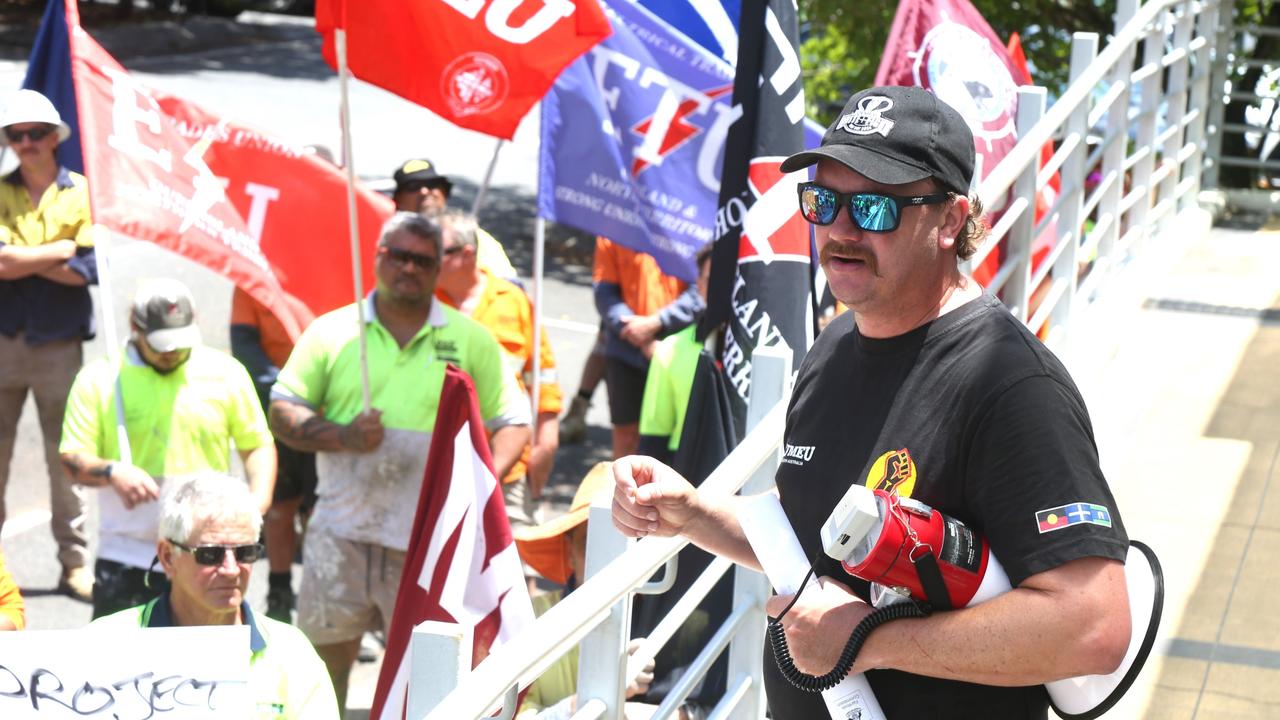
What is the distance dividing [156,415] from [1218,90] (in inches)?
251

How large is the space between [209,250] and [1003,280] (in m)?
3.08

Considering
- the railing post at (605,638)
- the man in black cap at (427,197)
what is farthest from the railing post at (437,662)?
the man in black cap at (427,197)

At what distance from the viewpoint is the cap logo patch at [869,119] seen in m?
2.50

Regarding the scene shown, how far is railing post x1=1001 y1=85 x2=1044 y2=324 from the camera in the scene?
531 centimetres

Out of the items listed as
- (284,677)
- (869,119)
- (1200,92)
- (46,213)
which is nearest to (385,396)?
(284,677)

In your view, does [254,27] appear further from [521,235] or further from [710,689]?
[710,689]

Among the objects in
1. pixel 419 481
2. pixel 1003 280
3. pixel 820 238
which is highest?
pixel 820 238

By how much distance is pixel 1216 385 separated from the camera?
6395 mm

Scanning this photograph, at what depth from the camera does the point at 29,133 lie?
22.8 ft

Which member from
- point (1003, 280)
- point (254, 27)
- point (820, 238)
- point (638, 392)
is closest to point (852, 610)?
point (820, 238)

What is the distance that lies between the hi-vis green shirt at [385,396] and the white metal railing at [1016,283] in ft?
6.45

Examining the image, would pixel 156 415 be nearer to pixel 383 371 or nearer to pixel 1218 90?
pixel 383 371

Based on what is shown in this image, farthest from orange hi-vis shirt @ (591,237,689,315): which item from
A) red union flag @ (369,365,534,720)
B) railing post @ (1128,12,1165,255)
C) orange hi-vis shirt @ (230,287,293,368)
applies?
red union flag @ (369,365,534,720)

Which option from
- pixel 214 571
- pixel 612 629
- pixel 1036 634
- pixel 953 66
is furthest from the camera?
pixel 953 66
